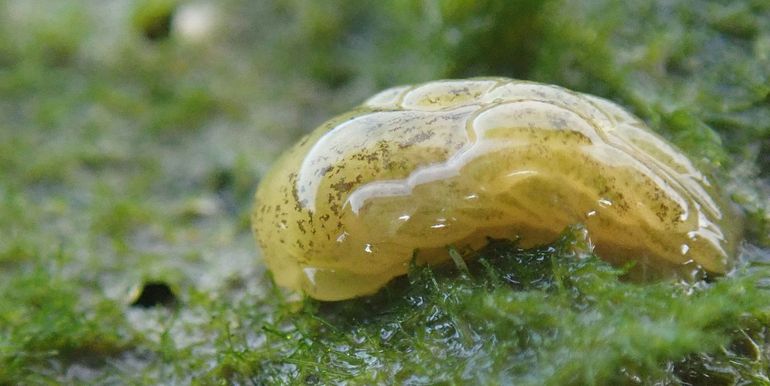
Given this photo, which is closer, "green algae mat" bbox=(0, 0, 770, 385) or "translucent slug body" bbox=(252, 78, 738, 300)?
A: "green algae mat" bbox=(0, 0, 770, 385)

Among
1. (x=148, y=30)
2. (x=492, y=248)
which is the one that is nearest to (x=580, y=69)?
(x=492, y=248)

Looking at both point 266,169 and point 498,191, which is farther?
point 266,169

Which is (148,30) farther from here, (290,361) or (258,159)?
(290,361)

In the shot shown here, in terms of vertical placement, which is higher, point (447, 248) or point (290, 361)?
point (447, 248)
